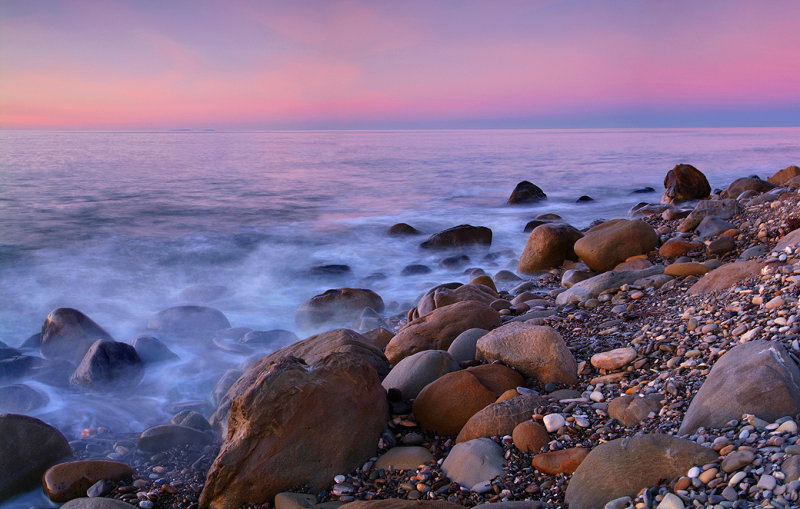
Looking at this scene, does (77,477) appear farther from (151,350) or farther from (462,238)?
(462,238)

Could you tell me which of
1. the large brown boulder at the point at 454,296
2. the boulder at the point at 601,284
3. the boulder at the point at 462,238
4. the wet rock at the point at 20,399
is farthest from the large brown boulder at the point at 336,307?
the boulder at the point at 462,238

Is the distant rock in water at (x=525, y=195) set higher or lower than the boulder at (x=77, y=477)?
higher

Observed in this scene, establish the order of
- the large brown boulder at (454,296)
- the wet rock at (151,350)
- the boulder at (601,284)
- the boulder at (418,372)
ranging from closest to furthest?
the boulder at (418,372) → the boulder at (601,284) → the wet rock at (151,350) → the large brown boulder at (454,296)

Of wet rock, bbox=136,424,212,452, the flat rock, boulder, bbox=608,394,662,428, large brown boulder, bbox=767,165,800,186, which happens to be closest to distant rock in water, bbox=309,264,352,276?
wet rock, bbox=136,424,212,452

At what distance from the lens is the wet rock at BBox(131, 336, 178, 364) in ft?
20.4

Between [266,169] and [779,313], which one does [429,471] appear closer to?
[779,313]

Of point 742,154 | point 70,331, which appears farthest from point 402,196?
point 742,154

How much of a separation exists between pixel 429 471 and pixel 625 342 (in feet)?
5.80

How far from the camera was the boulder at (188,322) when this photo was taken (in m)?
6.98

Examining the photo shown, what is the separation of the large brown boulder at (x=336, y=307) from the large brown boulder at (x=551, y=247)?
94.1 inches

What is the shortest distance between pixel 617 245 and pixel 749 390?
4.75 metres

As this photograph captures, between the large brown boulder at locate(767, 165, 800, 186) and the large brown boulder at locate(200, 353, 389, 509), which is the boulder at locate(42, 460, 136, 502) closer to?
the large brown boulder at locate(200, 353, 389, 509)

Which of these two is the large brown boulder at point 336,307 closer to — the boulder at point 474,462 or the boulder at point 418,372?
the boulder at point 418,372

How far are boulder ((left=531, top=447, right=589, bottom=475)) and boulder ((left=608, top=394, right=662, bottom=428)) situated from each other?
1.14 feet
